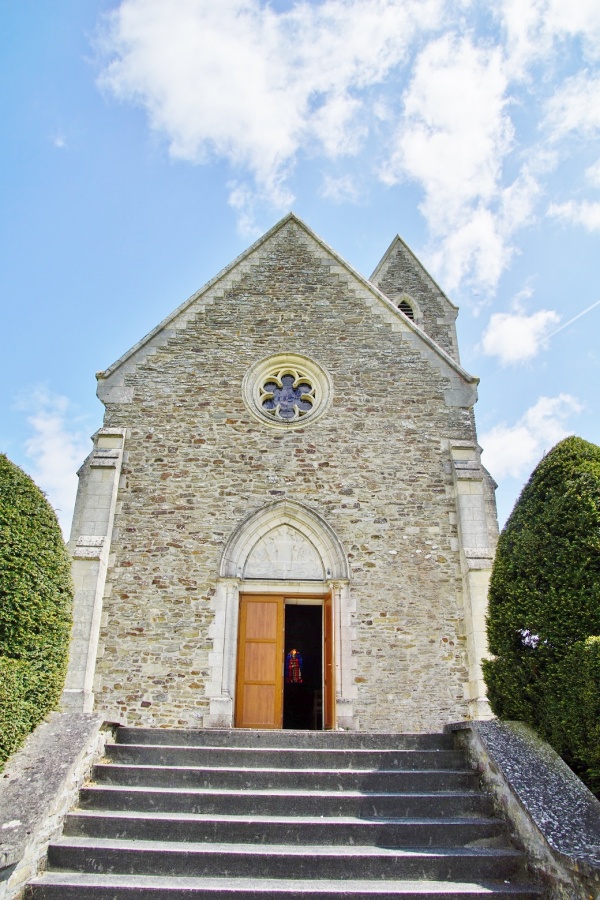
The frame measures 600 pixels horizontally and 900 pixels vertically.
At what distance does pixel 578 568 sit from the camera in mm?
5469

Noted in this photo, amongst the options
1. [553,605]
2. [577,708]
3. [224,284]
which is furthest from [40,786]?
[224,284]

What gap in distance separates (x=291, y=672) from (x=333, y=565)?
13.8ft

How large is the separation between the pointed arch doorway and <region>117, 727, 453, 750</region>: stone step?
3.11 meters

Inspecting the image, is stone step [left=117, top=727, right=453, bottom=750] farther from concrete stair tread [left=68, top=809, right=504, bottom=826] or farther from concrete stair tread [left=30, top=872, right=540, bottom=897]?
concrete stair tread [left=30, top=872, right=540, bottom=897]

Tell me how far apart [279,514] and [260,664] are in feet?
7.80

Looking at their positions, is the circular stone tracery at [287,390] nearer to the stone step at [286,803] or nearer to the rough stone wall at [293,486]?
the rough stone wall at [293,486]

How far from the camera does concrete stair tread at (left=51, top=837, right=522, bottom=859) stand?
4438mm

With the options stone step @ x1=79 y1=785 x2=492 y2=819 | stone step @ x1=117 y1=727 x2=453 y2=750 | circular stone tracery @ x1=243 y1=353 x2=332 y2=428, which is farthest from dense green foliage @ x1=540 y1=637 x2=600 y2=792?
circular stone tracery @ x1=243 y1=353 x2=332 y2=428

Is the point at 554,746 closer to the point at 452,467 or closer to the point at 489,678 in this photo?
the point at 489,678

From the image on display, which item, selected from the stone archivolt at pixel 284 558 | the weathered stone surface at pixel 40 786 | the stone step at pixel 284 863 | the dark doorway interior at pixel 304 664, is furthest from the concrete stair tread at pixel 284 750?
the dark doorway interior at pixel 304 664

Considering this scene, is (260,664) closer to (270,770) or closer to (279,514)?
(279,514)

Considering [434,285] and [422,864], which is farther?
[434,285]

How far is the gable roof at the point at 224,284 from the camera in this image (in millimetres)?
11461

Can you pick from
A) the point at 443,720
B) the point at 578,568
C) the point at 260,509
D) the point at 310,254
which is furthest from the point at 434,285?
the point at 578,568
